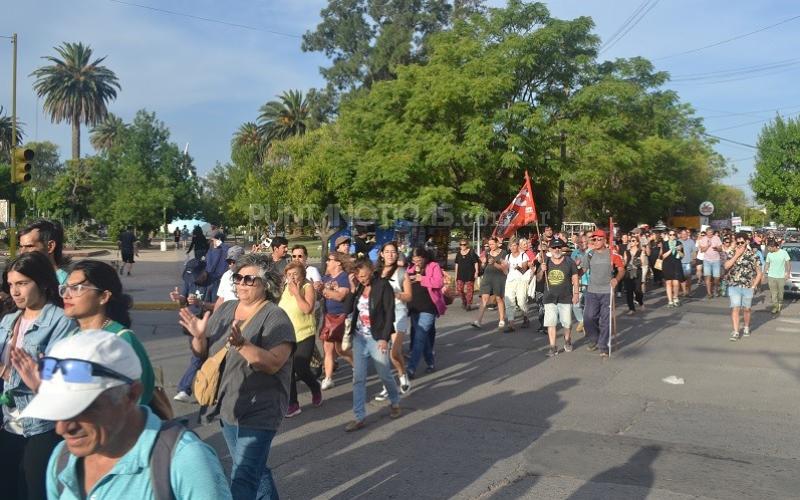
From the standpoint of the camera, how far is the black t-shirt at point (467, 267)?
15.7 metres

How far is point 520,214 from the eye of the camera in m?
17.6

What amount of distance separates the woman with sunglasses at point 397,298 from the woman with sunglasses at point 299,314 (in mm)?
829

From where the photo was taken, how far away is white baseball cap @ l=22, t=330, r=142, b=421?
1901mm

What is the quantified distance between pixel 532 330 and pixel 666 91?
26.9m

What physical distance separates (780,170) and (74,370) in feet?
152

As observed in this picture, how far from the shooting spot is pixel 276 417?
3941mm

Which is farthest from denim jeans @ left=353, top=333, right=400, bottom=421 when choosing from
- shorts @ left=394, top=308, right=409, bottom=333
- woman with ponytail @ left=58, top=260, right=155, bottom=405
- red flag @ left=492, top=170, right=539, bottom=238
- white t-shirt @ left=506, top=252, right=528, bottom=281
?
red flag @ left=492, top=170, right=539, bottom=238

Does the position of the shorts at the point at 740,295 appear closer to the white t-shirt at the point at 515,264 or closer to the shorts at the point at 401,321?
the white t-shirt at the point at 515,264

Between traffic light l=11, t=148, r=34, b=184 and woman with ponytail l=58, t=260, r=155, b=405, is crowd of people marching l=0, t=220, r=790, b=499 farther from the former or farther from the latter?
traffic light l=11, t=148, r=34, b=184

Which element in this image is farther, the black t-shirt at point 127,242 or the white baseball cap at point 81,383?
the black t-shirt at point 127,242

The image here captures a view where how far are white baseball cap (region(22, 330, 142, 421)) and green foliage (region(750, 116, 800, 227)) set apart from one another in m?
44.1

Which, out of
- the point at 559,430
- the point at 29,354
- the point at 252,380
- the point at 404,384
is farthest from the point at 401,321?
the point at 29,354

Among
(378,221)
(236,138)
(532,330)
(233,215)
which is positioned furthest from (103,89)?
(532,330)

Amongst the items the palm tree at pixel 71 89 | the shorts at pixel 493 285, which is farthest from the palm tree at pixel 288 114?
the shorts at pixel 493 285
